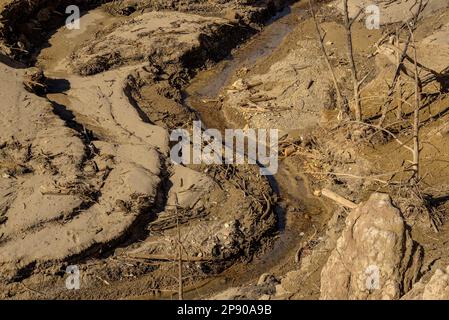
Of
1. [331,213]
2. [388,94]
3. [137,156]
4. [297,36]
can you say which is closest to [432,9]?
[297,36]

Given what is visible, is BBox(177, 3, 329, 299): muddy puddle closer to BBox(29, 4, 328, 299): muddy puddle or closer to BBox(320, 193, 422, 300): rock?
BBox(29, 4, 328, 299): muddy puddle

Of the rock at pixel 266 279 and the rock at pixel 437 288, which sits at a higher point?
the rock at pixel 437 288

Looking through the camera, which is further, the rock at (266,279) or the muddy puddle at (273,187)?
the muddy puddle at (273,187)

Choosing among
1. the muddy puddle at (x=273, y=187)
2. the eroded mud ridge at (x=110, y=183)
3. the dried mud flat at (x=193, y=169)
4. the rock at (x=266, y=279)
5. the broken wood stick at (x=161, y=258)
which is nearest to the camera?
the dried mud flat at (x=193, y=169)

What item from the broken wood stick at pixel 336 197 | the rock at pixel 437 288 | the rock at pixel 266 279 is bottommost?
the rock at pixel 266 279

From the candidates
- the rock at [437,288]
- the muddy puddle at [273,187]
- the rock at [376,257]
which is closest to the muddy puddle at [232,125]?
the muddy puddle at [273,187]

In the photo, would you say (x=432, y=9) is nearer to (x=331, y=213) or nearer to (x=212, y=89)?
(x=212, y=89)

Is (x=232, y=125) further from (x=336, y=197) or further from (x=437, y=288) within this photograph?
(x=437, y=288)

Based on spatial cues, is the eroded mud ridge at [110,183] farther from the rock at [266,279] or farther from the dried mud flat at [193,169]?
the rock at [266,279]
